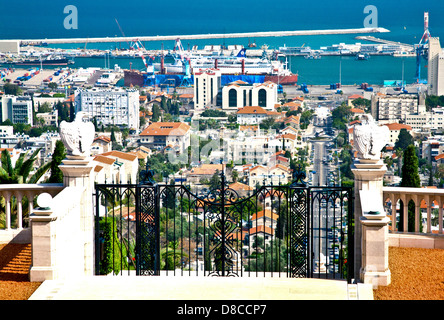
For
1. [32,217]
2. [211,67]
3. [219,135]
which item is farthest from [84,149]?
[211,67]

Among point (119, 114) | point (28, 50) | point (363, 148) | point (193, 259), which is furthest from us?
point (28, 50)

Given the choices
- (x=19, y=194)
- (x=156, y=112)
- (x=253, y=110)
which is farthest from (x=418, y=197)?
(x=156, y=112)

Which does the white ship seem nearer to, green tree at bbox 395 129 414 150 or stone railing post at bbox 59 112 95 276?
green tree at bbox 395 129 414 150

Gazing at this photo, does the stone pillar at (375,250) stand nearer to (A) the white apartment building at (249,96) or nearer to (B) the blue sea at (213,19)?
(A) the white apartment building at (249,96)

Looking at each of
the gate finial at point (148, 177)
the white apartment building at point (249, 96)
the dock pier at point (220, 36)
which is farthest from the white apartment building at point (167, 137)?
the dock pier at point (220, 36)

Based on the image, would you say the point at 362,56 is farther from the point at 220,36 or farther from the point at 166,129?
the point at 166,129

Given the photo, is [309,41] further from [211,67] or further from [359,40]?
[211,67]
